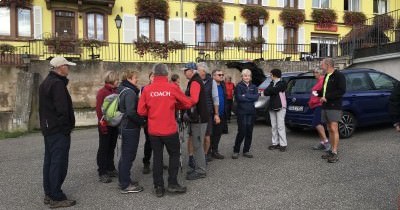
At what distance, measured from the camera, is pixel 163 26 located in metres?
24.1

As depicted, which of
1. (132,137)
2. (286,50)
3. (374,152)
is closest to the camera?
(132,137)

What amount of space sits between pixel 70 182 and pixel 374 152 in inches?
233

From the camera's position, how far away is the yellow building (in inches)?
807

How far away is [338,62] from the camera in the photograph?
56.3 feet

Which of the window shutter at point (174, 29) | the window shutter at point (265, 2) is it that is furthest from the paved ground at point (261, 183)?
the window shutter at point (265, 2)

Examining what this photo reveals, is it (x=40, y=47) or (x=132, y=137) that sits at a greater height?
(x=40, y=47)

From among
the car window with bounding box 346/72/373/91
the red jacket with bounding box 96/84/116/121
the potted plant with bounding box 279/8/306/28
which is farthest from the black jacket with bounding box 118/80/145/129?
the potted plant with bounding box 279/8/306/28

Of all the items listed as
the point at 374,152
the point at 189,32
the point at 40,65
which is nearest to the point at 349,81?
the point at 374,152

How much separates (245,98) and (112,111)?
9.16ft

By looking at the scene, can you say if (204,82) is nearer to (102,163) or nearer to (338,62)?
(102,163)

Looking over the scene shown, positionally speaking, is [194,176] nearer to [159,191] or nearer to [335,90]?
[159,191]

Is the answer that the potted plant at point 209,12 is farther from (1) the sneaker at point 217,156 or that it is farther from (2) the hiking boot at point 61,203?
(2) the hiking boot at point 61,203

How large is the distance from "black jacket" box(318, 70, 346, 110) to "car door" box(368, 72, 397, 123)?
10.0ft

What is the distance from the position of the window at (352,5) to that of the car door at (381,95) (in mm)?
21674
